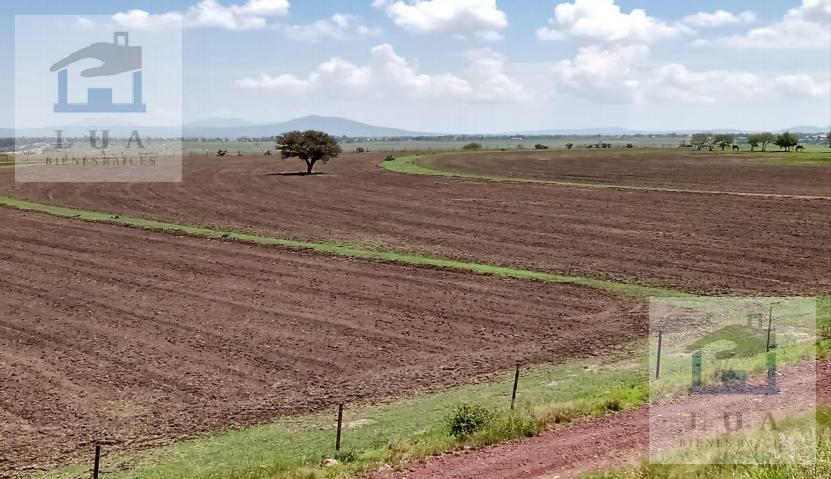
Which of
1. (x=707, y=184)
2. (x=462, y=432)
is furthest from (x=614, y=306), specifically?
(x=707, y=184)

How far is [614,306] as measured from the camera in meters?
28.0

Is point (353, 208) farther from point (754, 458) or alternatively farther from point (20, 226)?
point (754, 458)

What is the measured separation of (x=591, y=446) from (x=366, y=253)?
84.9ft

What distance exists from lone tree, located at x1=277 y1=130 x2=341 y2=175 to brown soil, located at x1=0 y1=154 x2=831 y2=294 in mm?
7570

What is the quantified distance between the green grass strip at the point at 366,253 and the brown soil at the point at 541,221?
1271 millimetres

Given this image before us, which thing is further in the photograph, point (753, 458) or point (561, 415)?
point (561, 415)

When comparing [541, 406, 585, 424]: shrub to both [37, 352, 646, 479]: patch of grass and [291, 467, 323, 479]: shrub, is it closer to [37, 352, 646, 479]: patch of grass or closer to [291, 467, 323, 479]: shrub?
[37, 352, 646, 479]: patch of grass

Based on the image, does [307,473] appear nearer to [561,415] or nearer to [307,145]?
[561,415]

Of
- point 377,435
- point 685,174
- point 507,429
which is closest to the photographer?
point 507,429

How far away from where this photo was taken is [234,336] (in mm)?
24219

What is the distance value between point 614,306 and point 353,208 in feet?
107

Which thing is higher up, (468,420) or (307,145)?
(307,145)

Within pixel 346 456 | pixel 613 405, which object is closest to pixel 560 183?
pixel 613 405

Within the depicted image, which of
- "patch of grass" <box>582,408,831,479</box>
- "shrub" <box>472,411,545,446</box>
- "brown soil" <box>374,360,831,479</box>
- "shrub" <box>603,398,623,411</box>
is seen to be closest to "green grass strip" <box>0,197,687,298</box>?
"shrub" <box>603,398,623,411</box>
